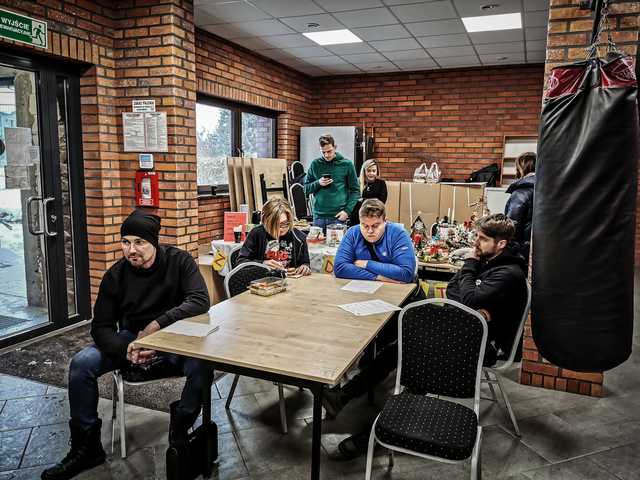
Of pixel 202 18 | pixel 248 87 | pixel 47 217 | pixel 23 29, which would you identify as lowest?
pixel 47 217

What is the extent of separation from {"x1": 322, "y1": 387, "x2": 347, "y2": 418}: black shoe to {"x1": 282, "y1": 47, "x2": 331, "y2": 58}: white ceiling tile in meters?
4.80

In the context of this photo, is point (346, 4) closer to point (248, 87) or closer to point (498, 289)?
point (248, 87)

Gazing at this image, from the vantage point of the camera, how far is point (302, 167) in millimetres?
7453

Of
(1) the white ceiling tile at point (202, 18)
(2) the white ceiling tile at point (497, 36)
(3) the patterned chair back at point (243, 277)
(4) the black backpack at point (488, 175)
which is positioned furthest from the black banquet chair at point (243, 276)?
(4) the black backpack at point (488, 175)

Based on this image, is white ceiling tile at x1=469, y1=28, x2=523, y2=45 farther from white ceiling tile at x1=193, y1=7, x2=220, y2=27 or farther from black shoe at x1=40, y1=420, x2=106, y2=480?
black shoe at x1=40, y1=420, x2=106, y2=480

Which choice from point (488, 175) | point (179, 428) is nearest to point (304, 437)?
point (179, 428)

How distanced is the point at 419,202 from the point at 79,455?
3.88 meters

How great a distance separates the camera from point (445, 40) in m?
5.85

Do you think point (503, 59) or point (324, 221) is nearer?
point (324, 221)

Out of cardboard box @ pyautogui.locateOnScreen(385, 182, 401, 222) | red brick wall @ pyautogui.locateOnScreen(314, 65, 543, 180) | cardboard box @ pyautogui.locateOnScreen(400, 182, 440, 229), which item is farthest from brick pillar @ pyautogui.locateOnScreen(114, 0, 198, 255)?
red brick wall @ pyautogui.locateOnScreen(314, 65, 543, 180)

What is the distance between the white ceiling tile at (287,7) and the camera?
15.2 ft

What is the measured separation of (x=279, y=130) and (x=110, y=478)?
591 centimetres

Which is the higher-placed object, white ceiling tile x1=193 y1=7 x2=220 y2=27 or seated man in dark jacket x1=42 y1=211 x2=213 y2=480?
white ceiling tile x1=193 y1=7 x2=220 y2=27

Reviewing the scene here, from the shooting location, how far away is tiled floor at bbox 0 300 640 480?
7.50 ft
